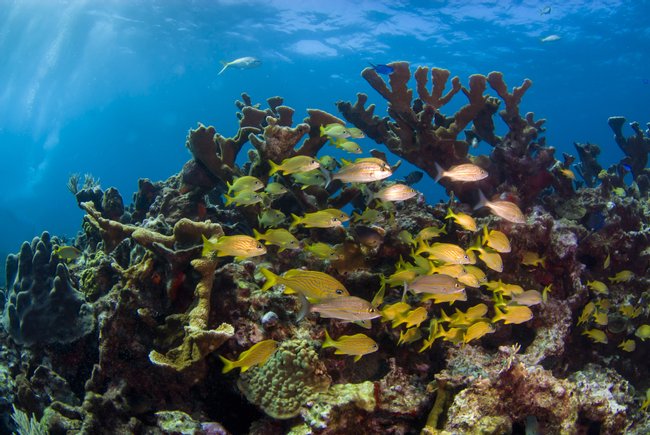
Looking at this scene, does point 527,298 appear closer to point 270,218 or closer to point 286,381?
point 286,381

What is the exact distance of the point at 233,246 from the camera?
12.2ft

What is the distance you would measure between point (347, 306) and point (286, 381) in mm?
833

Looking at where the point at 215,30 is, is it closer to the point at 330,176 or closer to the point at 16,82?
the point at 330,176

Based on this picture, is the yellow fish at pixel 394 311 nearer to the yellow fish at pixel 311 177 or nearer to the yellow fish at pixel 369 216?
the yellow fish at pixel 369 216

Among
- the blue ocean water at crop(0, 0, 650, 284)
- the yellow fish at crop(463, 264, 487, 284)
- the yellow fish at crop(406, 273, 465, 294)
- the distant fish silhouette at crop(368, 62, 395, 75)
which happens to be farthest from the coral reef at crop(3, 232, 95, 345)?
the blue ocean water at crop(0, 0, 650, 284)

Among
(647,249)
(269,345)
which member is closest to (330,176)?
(269,345)

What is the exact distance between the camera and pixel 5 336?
5430 millimetres

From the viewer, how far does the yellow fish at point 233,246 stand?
369 centimetres

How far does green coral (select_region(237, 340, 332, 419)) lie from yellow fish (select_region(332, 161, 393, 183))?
1978 mm

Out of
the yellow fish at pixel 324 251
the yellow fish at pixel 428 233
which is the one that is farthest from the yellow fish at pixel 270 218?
the yellow fish at pixel 428 233

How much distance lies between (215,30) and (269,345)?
38.4 metres

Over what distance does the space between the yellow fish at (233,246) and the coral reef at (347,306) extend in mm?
13

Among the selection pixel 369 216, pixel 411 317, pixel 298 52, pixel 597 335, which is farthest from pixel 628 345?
pixel 298 52

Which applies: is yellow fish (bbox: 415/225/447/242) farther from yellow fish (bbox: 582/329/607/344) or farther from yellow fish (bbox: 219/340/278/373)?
yellow fish (bbox: 582/329/607/344)
